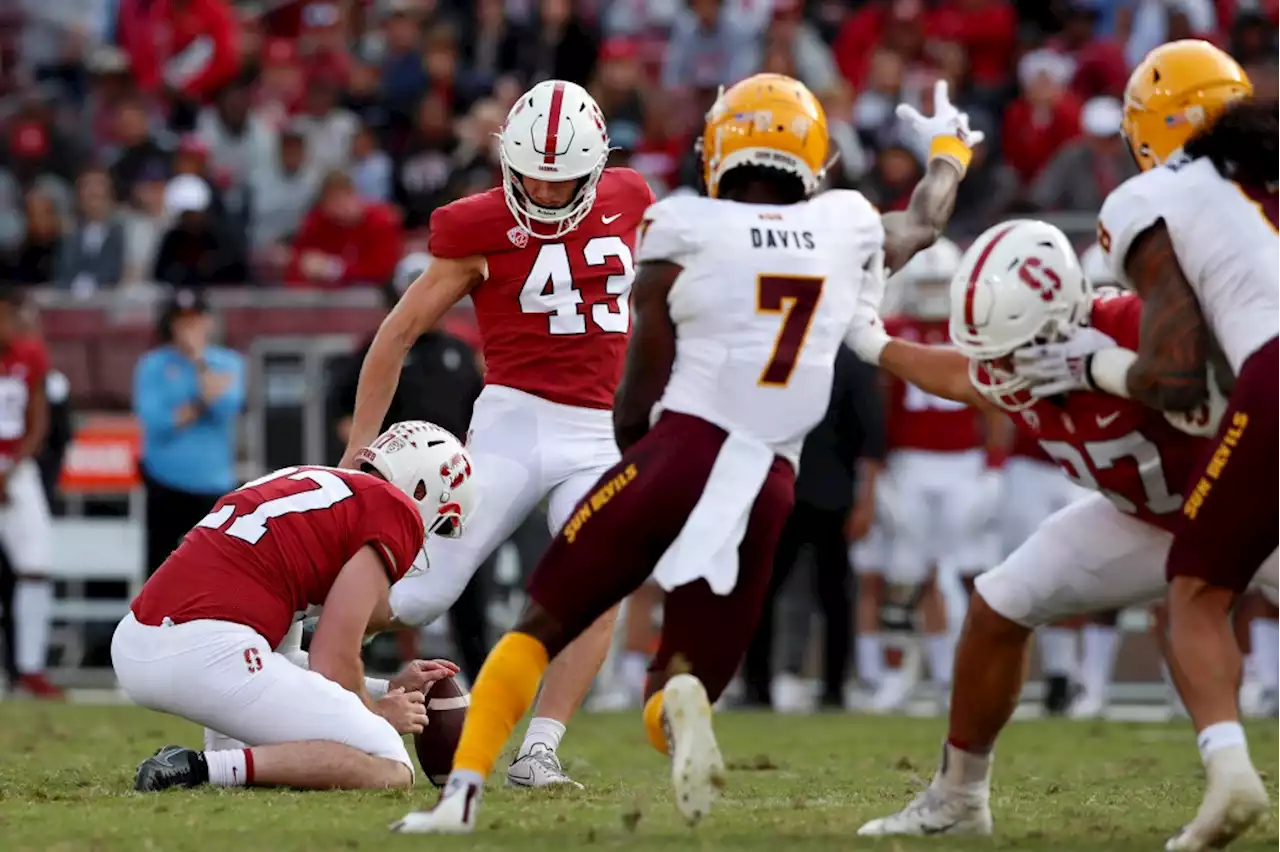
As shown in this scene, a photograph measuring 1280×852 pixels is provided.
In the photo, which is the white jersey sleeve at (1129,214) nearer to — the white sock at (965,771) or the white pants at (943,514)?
the white sock at (965,771)

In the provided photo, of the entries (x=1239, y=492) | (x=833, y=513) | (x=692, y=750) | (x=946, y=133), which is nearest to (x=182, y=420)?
(x=833, y=513)

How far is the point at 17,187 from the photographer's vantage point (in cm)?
1505

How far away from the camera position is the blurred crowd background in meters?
12.1

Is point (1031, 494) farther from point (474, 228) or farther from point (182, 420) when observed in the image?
point (474, 228)

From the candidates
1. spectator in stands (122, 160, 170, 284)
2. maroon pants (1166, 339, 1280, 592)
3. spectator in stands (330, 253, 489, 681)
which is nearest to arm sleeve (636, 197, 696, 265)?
maroon pants (1166, 339, 1280, 592)

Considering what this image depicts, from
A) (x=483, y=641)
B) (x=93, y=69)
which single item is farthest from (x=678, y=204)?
(x=93, y=69)

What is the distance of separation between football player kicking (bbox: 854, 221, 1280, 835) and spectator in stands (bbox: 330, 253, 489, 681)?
5.21 meters

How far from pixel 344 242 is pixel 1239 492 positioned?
29.6 feet

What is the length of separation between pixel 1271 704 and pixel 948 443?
2.06 meters

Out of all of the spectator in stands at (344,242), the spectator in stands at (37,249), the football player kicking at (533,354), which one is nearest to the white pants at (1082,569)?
the football player kicking at (533,354)

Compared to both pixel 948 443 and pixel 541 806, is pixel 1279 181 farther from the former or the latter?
pixel 948 443

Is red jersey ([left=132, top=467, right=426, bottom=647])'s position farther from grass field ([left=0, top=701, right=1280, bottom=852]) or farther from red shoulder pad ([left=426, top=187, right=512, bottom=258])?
red shoulder pad ([left=426, top=187, right=512, bottom=258])

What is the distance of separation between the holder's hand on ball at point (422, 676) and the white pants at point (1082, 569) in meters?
1.83

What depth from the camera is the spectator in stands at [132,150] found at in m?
14.5
